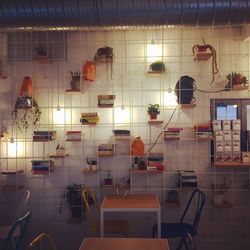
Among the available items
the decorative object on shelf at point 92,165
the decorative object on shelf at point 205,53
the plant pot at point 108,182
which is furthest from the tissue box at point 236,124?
the decorative object on shelf at point 92,165

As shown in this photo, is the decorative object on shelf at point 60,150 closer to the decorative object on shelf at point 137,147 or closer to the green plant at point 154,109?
the decorative object on shelf at point 137,147

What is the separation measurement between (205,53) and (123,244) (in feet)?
8.28

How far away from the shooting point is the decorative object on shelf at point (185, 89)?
4.06 meters

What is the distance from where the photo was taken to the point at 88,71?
4.05 m

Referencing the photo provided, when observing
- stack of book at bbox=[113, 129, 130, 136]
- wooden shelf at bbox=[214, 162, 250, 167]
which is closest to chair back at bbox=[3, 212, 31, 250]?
stack of book at bbox=[113, 129, 130, 136]

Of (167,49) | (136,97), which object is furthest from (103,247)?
(167,49)

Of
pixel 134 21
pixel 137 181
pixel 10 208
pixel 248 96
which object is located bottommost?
pixel 10 208

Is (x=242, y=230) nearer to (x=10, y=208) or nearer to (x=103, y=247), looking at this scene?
(x=103, y=247)

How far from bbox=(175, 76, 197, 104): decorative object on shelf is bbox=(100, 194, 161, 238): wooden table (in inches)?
49.7

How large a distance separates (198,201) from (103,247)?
78.2 inches

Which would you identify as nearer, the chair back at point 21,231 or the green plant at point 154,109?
the chair back at point 21,231

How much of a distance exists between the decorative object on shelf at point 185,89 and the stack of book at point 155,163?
2.48ft

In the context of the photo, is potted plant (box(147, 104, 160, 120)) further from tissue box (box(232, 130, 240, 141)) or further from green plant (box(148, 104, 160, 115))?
tissue box (box(232, 130, 240, 141))

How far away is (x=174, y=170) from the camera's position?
4.20m
